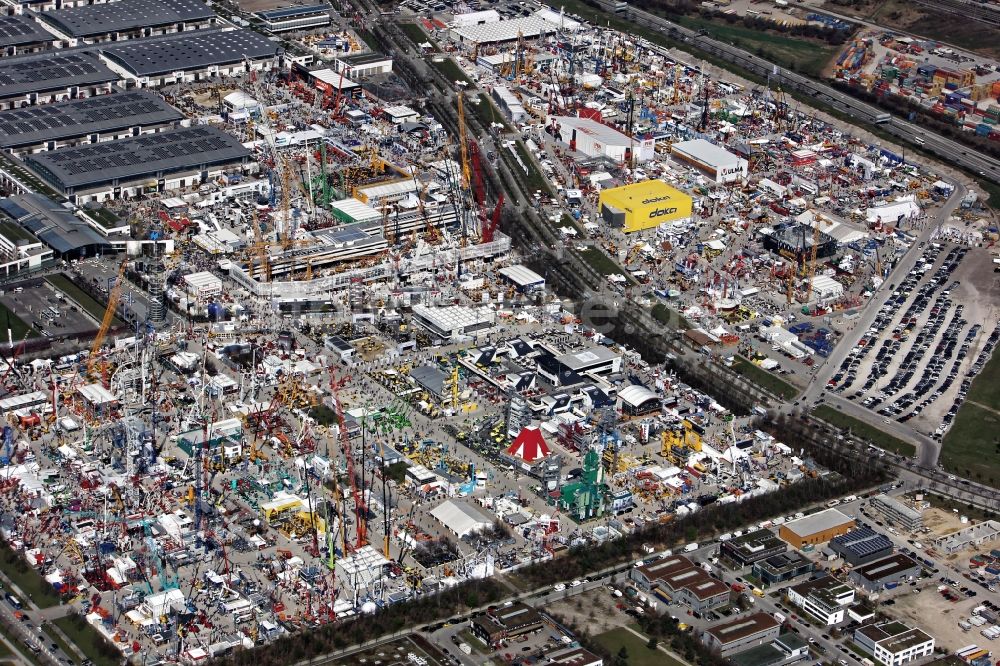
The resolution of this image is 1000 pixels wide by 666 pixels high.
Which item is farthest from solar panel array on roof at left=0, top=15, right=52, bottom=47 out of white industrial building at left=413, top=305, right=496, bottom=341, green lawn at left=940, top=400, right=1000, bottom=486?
green lawn at left=940, top=400, right=1000, bottom=486

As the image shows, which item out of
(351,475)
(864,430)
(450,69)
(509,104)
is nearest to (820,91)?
(509,104)

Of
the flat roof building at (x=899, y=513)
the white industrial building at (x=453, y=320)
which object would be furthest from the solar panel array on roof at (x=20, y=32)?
the flat roof building at (x=899, y=513)

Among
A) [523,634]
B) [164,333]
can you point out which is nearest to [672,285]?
[164,333]

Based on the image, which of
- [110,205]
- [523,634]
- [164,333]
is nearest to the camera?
[523,634]

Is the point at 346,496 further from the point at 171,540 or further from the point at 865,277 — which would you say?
the point at 865,277

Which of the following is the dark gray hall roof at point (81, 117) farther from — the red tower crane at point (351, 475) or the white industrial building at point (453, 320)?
the red tower crane at point (351, 475)

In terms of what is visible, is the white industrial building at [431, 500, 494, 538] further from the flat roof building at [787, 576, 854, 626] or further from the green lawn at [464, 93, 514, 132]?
the green lawn at [464, 93, 514, 132]
